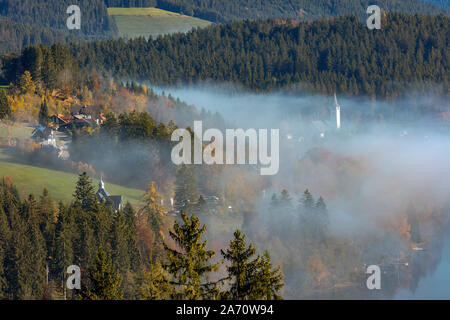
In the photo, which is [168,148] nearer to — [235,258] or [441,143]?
[235,258]

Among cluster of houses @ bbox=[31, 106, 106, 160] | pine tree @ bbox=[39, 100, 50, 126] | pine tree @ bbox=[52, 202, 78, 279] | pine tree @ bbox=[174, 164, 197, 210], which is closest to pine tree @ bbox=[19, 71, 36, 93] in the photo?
cluster of houses @ bbox=[31, 106, 106, 160]

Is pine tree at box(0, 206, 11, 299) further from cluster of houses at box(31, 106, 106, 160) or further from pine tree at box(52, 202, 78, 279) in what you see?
cluster of houses at box(31, 106, 106, 160)

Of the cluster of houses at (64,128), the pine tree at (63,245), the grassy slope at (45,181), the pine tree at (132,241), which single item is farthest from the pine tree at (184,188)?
the pine tree at (63,245)

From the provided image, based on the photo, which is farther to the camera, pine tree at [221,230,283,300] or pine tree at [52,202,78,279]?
pine tree at [52,202,78,279]

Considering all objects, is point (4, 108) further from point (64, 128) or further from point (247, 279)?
point (247, 279)

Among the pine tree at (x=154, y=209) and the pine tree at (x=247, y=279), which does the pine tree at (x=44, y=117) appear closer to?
the pine tree at (x=154, y=209)

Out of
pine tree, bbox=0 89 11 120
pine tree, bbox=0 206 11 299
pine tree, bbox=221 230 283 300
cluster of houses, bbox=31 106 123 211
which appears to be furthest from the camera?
pine tree, bbox=0 89 11 120

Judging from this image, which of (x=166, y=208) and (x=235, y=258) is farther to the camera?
(x=166, y=208)
